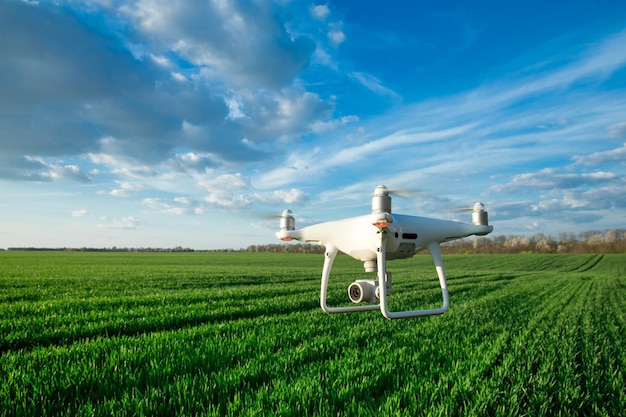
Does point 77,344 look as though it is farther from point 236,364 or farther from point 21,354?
point 236,364

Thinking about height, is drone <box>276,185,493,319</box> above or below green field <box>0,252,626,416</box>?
above

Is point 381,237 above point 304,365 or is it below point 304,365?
above

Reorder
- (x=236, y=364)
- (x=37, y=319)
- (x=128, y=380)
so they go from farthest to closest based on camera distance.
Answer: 1. (x=37, y=319)
2. (x=236, y=364)
3. (x=128, y=380)

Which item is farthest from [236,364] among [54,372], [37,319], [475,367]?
[37,319]

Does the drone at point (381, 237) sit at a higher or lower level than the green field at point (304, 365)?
higher

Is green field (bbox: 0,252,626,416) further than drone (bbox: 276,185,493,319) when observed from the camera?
No

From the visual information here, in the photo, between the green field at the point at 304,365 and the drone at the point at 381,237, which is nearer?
the green field at the point at 304,365

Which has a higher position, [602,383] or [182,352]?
[182,352]

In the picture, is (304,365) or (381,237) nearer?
(381,237)
